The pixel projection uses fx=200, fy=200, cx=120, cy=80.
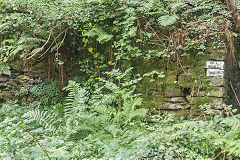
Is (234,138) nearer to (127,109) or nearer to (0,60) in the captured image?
(127,109)

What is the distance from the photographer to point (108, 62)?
4609mm

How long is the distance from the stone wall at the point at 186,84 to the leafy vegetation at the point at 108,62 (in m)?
0.11

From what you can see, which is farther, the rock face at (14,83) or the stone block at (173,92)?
→ the rock face at (14,83)

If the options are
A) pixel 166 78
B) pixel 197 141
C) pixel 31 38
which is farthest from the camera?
pixel 31 38

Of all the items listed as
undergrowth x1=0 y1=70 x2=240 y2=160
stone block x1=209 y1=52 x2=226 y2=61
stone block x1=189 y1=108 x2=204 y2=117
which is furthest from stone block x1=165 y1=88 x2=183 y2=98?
stone block x1=209 y1=52 x2=226 y2=61

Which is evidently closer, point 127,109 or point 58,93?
point 127,109

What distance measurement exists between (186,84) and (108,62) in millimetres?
1777

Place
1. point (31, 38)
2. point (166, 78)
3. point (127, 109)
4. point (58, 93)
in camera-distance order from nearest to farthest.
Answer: point (127, 109)
point (166, 78)
point (31, 38)
point (58, 93)

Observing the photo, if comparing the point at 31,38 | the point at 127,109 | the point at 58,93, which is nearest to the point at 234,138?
the point at 127,109

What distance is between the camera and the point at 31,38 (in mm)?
4637

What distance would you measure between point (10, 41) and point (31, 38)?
68cm

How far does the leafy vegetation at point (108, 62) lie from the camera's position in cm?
283

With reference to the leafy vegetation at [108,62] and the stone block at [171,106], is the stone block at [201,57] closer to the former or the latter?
the leafy vegetation at [108,62]

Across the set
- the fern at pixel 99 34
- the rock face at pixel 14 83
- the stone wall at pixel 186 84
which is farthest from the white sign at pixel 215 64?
the rock face at pixel 14 83
